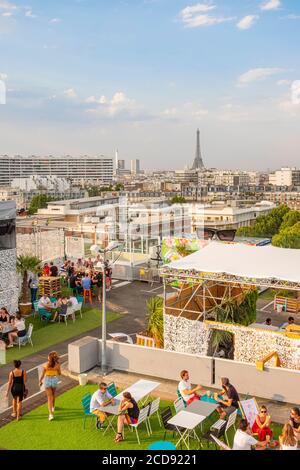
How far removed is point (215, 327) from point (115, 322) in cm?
491

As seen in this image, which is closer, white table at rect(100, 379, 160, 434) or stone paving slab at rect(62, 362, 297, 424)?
white table at rect(100, 379, 160, 434)

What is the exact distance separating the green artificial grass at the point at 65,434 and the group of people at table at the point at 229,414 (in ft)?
0.78

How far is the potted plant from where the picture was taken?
1617 cm

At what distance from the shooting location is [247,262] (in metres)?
12.1

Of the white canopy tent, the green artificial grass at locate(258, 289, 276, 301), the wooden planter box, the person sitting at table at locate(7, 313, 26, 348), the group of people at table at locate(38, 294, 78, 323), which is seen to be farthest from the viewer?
the green artificial grass at locate(258, 289, 276, 301)

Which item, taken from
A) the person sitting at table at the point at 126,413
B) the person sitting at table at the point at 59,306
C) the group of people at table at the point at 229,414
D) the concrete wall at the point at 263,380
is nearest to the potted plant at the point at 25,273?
the person sitting at table at the point at 59,306

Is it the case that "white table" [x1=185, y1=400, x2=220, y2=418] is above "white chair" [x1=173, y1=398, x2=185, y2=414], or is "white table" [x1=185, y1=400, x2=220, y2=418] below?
above

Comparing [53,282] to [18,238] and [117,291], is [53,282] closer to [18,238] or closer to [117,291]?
[117,291]

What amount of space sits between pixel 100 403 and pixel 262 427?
2617mm

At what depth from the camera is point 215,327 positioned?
37.0 ft

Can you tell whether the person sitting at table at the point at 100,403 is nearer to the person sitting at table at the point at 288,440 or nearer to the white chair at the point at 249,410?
the white chair at the point at 249,410

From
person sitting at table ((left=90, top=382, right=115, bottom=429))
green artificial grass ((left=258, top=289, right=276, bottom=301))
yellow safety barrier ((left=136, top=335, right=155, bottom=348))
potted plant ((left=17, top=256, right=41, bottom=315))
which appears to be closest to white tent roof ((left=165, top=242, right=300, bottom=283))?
yellow safety barrier ((left=136, top=335, right=155, bottom=348))

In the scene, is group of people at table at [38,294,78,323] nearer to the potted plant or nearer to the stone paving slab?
the potted plant

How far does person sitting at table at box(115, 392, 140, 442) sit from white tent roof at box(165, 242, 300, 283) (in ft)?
12.1
